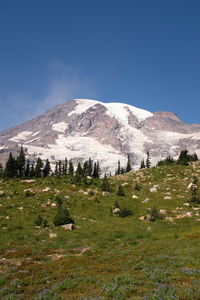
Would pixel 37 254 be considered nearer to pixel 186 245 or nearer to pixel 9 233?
pixel 9 233

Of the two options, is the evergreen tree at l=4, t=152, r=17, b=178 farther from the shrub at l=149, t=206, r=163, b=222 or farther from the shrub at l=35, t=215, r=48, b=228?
the shrub at l=149, t=206, r=163, b=222

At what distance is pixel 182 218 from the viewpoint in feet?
111

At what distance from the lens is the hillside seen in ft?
40.5

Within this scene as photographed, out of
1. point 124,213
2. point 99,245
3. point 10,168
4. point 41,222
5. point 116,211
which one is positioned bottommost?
point 99,245

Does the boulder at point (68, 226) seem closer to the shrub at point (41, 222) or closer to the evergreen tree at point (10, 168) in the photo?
the shrub at point (41, 222)

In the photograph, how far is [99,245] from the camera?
24.0 m

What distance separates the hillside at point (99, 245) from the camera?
486 inches

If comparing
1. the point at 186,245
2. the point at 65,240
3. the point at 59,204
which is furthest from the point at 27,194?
the point at 186,245

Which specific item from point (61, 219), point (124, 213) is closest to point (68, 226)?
point (61, 219)

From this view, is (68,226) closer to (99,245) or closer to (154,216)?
(99,245)

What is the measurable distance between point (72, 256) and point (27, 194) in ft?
77.4

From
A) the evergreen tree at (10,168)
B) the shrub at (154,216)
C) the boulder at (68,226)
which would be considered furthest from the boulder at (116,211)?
the evergreen tree at (10,168)

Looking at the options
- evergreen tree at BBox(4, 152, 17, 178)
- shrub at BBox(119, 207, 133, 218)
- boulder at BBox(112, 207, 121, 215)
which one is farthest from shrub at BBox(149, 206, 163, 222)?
evergreen tree at BBox(4, 152, 17, 178)

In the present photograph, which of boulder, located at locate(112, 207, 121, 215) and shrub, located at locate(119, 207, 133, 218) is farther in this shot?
boulder, located at locate(112, 207, 121, 215)
